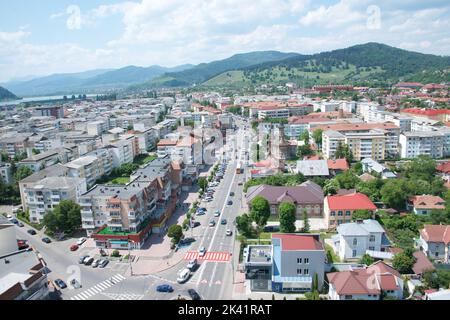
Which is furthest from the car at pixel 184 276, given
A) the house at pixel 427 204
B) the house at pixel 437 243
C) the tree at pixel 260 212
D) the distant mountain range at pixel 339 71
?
the distant mountain range at pixel 339 71

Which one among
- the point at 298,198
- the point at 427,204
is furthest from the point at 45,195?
the point at 427,204

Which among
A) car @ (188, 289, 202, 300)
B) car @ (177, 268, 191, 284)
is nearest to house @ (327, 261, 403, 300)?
car @ (188, 289, 202, 300)

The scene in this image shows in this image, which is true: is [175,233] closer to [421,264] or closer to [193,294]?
[193,294]

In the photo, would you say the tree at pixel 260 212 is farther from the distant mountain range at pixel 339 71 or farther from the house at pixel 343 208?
the distant mountain range at pixel 339 71

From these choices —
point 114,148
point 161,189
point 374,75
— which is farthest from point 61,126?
point 374,75

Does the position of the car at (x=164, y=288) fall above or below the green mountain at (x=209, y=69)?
below
